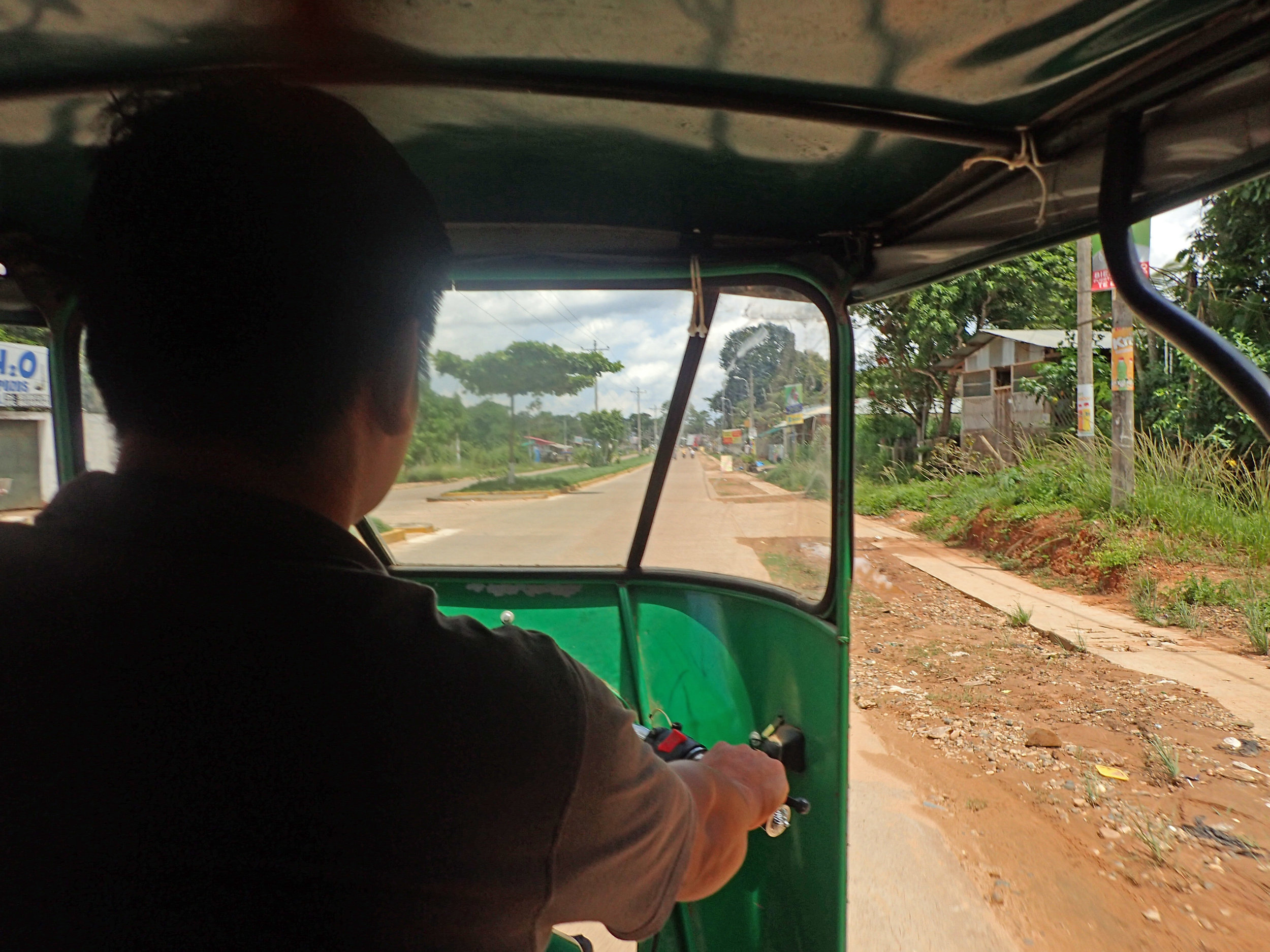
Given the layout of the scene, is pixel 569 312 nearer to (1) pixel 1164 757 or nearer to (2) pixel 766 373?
(2) pixel 766 373

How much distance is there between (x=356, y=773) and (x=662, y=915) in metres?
0.40

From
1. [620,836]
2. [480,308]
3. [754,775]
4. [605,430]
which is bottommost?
[754,775]

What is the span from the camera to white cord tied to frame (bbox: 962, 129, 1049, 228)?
1.28m

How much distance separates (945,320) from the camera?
53.0ft

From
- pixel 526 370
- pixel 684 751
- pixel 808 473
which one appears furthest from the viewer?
pixel 526 370

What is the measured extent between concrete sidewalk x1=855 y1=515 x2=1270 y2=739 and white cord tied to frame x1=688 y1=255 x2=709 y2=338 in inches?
175

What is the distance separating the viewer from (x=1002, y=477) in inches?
435

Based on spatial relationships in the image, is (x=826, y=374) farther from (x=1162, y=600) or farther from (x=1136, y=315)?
(x=1162, y=600)

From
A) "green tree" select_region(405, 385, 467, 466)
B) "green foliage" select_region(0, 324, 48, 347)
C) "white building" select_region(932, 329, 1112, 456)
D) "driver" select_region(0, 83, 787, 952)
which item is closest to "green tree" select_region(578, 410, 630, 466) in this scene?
"green tree" select_region(405, 385, 467, 466)

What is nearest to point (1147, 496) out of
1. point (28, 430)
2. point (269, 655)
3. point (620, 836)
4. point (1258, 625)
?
point (1258, 625)

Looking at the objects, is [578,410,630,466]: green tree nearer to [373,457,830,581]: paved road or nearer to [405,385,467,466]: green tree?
[373,457,830,581]: paved road

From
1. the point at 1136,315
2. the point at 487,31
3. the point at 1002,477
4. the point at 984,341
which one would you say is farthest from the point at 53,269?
the point at 984,341

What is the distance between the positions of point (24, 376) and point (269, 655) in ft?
7.91

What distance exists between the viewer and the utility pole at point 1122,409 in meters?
8.03
